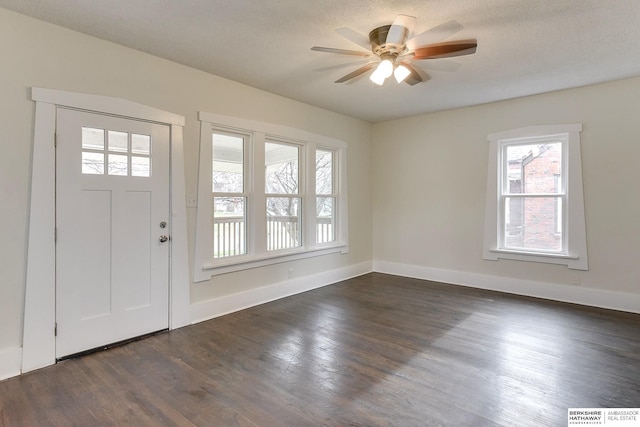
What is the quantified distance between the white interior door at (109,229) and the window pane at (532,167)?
14.5 ft

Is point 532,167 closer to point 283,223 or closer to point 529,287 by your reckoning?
point 529,287

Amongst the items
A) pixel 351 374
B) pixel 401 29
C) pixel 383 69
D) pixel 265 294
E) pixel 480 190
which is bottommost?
pixel 351 374

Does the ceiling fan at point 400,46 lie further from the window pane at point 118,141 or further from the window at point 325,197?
the window at point 325,197

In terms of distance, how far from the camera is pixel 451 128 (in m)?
5.15

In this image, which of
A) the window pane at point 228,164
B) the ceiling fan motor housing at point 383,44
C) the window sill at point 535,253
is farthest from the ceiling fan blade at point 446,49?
the window sill at point 535,253

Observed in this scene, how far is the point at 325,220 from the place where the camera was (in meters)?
5.33

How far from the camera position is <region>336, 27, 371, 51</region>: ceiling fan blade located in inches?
93.4

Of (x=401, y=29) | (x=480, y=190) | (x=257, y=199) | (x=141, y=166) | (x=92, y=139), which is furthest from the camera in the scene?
(x=480, y=190)

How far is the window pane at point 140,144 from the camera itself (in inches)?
122

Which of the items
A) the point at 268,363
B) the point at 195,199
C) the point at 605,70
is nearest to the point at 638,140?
the point at 605,70

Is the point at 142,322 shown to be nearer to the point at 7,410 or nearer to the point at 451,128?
the point at 7,410

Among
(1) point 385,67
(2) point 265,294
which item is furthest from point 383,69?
(2) point 265,294

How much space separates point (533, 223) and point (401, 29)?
3470 mm

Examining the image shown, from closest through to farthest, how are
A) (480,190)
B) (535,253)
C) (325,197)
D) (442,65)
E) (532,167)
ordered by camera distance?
(442,65), (535,253), (532,167), (480,190), (325,197)
